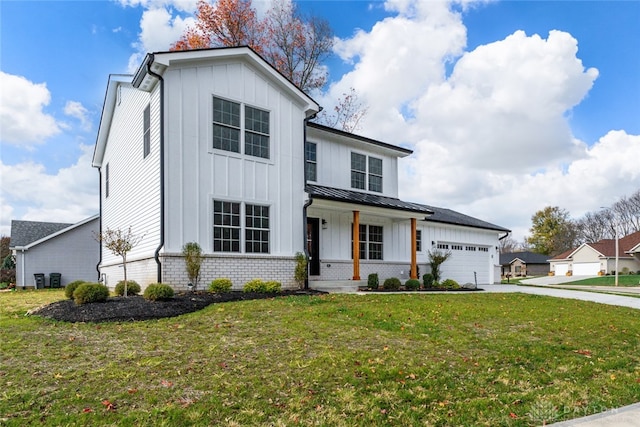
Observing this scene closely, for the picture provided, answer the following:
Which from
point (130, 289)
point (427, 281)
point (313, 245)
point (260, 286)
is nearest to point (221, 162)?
point (260, 286)

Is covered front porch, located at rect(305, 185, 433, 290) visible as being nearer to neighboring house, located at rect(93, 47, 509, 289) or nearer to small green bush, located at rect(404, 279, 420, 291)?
neighboring house, located at rect(93, 47, 509, 289)

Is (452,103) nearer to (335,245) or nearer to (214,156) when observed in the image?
(335,245)

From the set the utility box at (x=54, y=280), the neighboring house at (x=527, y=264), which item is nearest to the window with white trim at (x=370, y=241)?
the utility box at (x=54, y=280)

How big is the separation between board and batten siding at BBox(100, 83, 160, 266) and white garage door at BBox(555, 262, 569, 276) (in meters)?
55.8

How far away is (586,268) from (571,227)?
16706 mm

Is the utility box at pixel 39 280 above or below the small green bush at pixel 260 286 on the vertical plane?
below

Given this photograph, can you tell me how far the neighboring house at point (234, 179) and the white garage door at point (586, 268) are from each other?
44.3 meters

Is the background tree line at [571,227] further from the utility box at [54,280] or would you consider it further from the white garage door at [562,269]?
the utility box at [54,280]

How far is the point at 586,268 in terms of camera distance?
5319cm

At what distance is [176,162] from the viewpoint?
12.1 meters

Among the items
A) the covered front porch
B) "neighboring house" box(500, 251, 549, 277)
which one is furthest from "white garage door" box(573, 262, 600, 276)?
the covered front porch

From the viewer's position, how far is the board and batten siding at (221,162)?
12102 millimetres

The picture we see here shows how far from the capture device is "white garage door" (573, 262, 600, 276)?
170ft

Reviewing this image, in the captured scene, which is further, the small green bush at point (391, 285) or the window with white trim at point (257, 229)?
the small green bush at point (391, 285)
